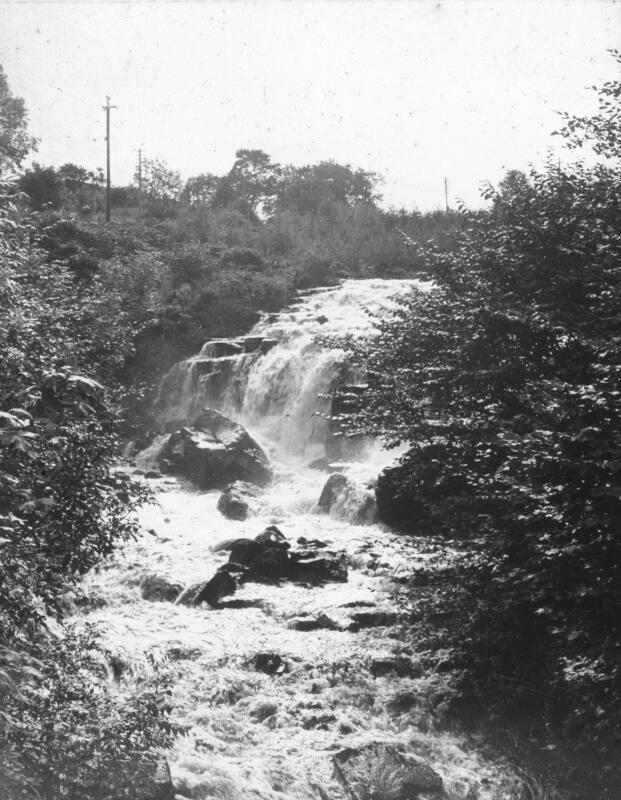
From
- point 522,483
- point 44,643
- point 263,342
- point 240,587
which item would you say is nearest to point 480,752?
point 522,483

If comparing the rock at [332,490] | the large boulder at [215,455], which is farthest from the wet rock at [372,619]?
the large boulder at [215,455]

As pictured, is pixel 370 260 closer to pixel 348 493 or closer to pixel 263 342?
pixel 263 342

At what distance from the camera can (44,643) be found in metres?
5.86

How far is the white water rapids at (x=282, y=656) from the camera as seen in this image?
720 cm

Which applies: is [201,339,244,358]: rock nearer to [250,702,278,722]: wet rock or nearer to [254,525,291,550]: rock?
[254,525,291,550]: rock

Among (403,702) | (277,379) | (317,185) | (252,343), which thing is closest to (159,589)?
(403,702)

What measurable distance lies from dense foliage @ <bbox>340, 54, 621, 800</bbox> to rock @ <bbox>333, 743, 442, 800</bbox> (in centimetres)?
130

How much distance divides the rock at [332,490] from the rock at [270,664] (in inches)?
316

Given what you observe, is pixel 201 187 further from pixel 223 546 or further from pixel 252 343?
pixel 223 546

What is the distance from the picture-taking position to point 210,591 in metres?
12.1

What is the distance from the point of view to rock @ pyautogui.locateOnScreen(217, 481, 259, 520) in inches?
709

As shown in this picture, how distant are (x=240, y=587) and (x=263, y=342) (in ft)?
55.7

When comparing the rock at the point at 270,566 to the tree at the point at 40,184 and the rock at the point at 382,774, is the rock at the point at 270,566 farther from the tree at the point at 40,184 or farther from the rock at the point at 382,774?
the tree at the point at 40,184

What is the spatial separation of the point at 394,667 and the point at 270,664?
173 cm
